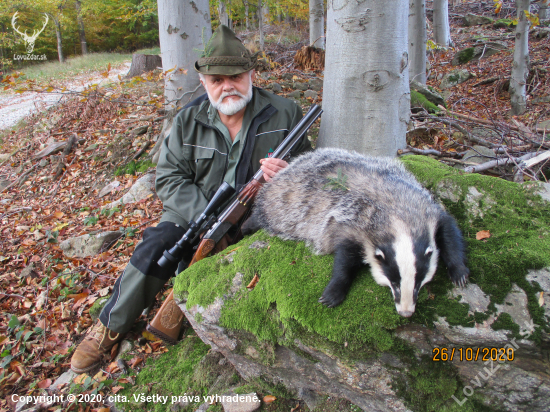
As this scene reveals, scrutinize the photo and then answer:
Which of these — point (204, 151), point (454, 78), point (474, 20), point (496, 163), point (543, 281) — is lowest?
point (543, 281)

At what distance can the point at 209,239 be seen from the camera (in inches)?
123

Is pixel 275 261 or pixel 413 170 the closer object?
pixel 275 261

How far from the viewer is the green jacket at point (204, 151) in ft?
11.8

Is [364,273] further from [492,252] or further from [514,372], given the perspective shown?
[514,372]

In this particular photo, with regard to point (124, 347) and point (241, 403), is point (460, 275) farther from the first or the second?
point (124, 347)

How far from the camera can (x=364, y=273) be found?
2.17 meters

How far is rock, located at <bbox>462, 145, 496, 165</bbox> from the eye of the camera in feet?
11.8

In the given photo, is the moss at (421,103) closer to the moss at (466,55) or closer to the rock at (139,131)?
the rock at (139,131)

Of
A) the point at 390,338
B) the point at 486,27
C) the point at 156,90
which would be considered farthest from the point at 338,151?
the point at 486,27

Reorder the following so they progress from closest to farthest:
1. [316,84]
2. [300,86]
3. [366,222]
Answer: [366,222] → [300,86] → [316,84]

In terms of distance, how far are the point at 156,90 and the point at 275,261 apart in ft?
24.0

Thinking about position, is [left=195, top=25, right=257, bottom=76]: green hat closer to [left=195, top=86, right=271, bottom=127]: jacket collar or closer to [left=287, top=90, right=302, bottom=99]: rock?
[left=195, top=86, right=271, bottom=127]: jacket collar

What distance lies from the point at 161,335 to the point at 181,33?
14.4ft

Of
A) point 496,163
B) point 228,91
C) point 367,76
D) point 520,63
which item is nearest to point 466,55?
point 520,63
